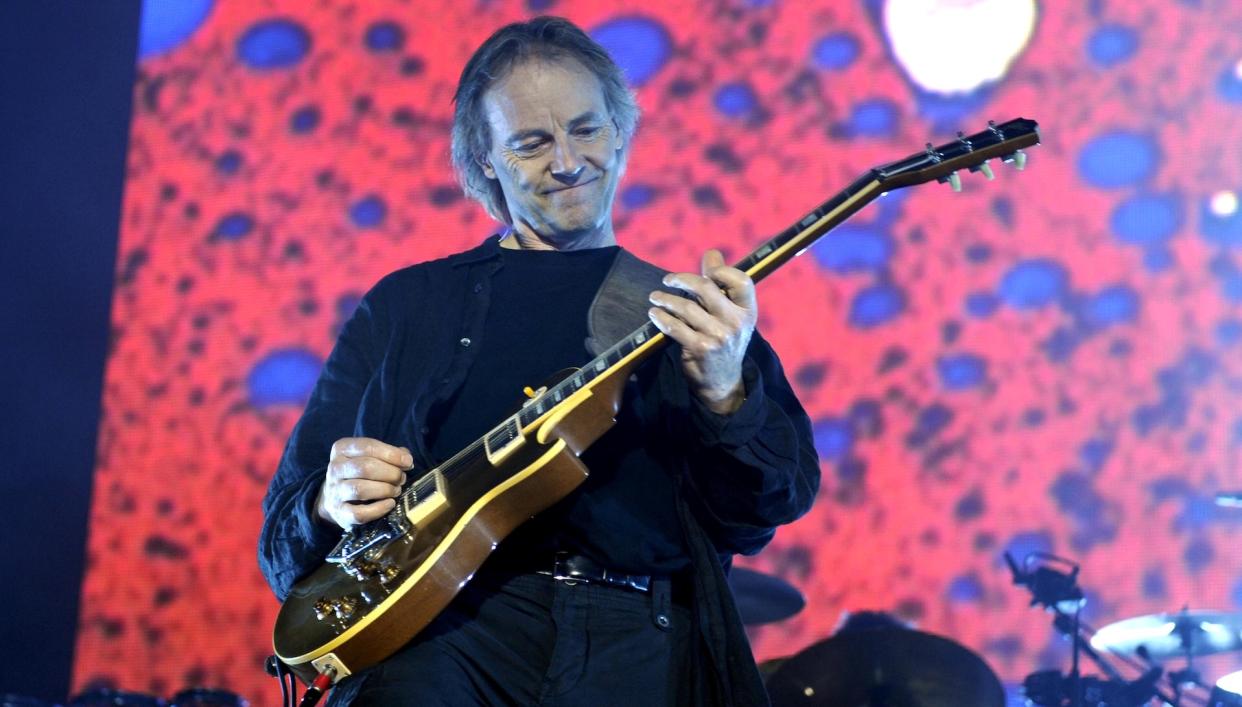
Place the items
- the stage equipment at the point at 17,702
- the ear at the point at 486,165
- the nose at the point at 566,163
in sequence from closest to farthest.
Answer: the nose at the point at 566,163 < the ear at the point at 486,165 < the stage equipment at the point at 17,702

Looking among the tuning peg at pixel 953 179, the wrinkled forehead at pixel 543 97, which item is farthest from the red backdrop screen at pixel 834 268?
the tuning peg at pixel 953 179

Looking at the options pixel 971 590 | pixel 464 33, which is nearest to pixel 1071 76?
pixel 971 590

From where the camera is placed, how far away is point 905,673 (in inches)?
139

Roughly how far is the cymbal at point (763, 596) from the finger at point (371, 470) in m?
1.85

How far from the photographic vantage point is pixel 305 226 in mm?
4586

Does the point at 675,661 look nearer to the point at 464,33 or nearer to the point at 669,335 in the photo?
the point at 669,335

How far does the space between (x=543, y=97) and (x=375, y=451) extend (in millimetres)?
953

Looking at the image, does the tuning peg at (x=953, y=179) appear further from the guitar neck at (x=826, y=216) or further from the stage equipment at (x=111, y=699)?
the stage equipment at (x=111, y=699)

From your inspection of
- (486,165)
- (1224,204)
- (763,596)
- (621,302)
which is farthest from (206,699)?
(1224,204)

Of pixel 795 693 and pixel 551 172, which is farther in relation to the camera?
pixel 795 693

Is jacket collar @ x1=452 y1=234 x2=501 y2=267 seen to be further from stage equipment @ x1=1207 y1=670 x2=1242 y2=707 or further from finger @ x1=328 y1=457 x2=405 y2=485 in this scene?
stage equipment @ x1=1207 y1=670 x2=1242 y2=707

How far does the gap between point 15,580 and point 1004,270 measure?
3524 millimetres

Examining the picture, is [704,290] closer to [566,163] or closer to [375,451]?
[375,451]

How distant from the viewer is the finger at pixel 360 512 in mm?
1981
